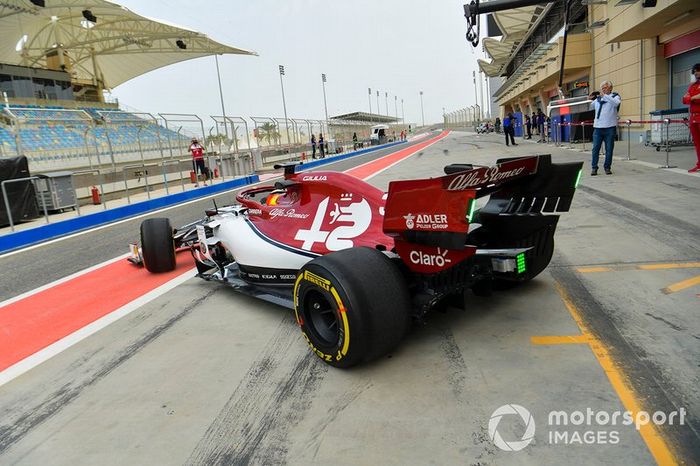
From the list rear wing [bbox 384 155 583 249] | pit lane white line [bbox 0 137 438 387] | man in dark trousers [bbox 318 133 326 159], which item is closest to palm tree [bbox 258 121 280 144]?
man in dark trousers [bbox 318 133 326 159]

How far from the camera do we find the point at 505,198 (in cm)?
373

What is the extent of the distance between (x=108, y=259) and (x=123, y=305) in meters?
2.69

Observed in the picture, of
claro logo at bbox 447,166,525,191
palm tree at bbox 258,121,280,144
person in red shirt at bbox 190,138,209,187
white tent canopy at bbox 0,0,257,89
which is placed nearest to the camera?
claro logo at bbox 447,166,525,191

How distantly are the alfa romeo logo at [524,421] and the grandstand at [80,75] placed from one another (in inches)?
630

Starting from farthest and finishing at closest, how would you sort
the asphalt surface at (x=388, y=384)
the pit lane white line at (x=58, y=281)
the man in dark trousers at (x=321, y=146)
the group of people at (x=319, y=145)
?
the man in dark trousers at (x=321, y=146) < the group of people at (x=319, y=145) < the pit lane white line at (x=58, y=281) < the asphalt surface at (x=388, y=384)

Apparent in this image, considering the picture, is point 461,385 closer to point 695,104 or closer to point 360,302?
point 360,302

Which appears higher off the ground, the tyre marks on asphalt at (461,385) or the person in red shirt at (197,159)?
the person in red shirt at (197,159)

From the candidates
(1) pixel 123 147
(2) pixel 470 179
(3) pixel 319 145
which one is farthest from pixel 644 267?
(3) pixel 319 145

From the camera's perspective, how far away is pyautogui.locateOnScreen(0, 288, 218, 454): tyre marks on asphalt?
Answer: 2.76m

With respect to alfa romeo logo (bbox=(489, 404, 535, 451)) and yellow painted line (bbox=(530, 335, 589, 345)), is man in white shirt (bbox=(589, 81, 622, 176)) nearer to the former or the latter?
yellow painted line (bbox=(530, 335, 589, 345))

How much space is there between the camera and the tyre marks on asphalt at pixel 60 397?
2.76 metres

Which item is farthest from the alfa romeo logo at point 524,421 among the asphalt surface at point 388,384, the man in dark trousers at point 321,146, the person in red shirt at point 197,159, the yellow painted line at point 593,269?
the man in dark trousers at point 321,146

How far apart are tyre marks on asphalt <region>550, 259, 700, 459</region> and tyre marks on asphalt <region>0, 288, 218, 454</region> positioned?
129 inches

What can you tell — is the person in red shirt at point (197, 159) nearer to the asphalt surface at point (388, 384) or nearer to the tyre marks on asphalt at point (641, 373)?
the asphalt surface at point (388, 384)
